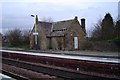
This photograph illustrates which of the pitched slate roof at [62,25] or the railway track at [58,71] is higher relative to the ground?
the pitched slate roof at [62,25]

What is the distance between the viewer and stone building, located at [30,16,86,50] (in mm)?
40562

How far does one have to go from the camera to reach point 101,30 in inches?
1714

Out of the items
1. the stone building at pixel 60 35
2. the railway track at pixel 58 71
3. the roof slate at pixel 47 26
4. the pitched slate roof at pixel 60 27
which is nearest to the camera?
the railway track at pixel 58 71

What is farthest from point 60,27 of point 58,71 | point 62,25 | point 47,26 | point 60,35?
point 58,71

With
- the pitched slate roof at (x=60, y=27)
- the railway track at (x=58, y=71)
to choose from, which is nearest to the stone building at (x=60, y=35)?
the pitched slate roof at (x=60, y=27)

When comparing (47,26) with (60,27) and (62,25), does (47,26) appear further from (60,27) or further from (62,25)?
(62,25)

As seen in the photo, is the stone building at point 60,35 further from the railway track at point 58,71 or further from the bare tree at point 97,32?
the railway track at point 58,71

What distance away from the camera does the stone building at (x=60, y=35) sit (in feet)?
133

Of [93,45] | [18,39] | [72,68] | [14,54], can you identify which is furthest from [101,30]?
[72,68]

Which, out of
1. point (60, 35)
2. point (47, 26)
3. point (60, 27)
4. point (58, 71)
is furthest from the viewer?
point (47, 26)

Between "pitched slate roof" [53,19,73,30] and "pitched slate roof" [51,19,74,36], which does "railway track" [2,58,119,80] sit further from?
"pitched slate roof" [53,19,73,30]

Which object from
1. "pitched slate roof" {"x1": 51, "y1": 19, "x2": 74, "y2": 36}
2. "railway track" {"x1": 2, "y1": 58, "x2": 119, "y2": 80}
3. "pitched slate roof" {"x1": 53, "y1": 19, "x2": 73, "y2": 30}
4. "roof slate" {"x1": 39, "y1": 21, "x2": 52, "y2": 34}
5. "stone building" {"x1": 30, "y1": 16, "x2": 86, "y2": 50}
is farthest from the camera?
"roof slate" {"x1": 39, "y1": 21, "x2": 52, "y2": 34}

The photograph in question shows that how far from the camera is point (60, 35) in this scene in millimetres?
40625

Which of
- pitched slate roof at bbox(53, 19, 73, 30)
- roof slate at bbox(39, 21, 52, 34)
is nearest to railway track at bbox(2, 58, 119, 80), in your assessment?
pitched slate roof at bbox(53, 19, 73, 30)
